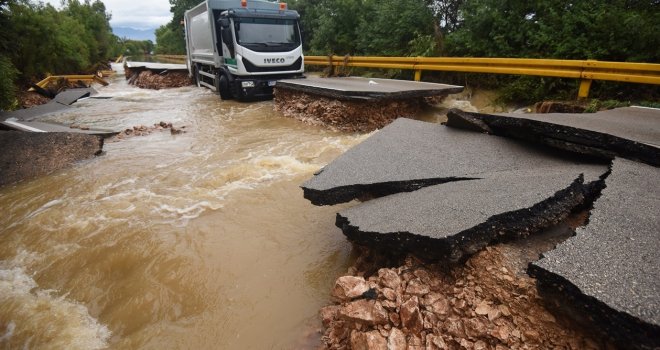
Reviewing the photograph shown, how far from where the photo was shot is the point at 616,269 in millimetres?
1558

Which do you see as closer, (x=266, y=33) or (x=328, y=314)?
(x=328, y=314)

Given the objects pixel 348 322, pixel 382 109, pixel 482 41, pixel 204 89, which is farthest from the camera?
pixel 204 89

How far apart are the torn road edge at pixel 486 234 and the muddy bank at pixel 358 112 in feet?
16.5

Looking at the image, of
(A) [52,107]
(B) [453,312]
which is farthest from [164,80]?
(B) [453,312]

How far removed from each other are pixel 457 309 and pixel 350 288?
608 mm

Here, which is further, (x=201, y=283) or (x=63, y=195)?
(x=63, y=195)

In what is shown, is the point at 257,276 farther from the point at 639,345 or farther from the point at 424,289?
the point at 639,345

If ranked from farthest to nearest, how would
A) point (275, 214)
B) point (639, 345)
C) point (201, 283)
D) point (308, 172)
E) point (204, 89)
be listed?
1. point (204, 89)
2. point (308, 172)
3. point (275, 214)
4. point (201, 283)
5. point (639, 345)

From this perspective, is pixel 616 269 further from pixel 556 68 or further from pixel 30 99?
pixel 30 99

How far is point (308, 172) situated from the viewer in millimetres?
5102

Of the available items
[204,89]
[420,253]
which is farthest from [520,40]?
[204,89]

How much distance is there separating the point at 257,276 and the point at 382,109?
207 inches

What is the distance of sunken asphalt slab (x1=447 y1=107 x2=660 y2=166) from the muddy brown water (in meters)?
2.06

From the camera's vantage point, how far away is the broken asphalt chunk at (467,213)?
2008 millimetres
